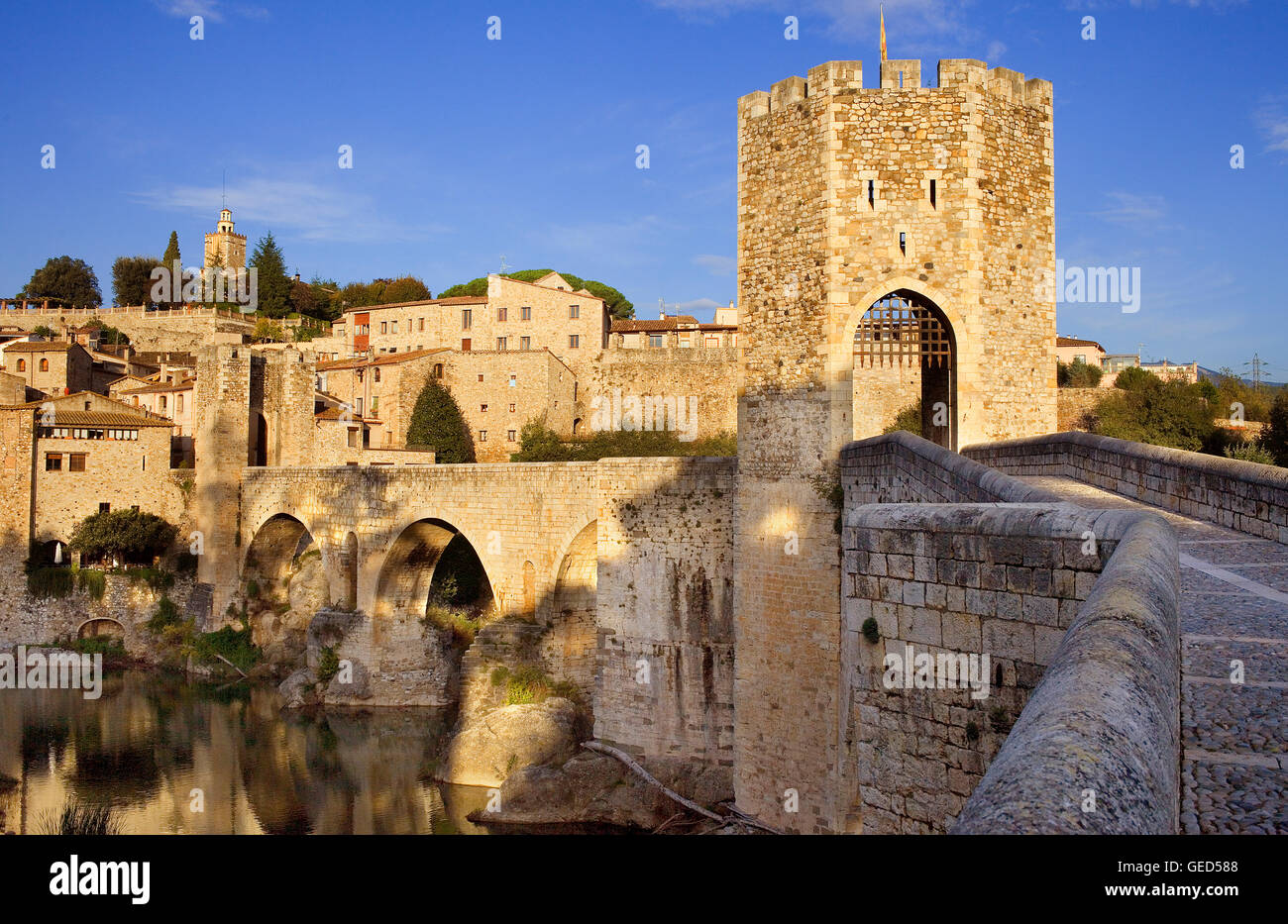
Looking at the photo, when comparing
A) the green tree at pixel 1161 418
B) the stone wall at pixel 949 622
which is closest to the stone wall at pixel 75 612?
the green tree at pixel 1161 418

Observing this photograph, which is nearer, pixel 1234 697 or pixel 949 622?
pixel 1234 697

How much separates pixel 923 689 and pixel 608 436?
37.1 m

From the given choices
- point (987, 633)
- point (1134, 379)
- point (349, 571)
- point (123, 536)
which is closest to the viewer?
point (987, 633)

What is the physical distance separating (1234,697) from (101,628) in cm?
3800

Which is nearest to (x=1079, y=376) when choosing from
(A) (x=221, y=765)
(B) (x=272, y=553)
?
(B) (x=272, y=553)

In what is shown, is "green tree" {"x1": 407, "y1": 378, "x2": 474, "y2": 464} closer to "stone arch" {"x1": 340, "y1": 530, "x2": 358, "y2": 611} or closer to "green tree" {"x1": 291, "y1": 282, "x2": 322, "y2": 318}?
"stone arch" {"x1": 340, "y1": 530, "x2": 358, "y2": 611}

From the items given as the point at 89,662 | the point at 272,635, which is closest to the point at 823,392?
the point at 272,635

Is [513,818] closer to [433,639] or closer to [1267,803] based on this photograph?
[433,639]

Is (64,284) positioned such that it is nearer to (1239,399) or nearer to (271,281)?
(271,281)

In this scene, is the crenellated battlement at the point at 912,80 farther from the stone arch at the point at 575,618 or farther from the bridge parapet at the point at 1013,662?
the stone arch at the point at 575,618

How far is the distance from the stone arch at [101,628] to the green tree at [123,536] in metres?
2.33

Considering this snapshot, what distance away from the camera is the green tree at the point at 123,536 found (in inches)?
1329

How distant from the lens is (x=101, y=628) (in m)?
34.3

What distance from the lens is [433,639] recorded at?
28656 mm
